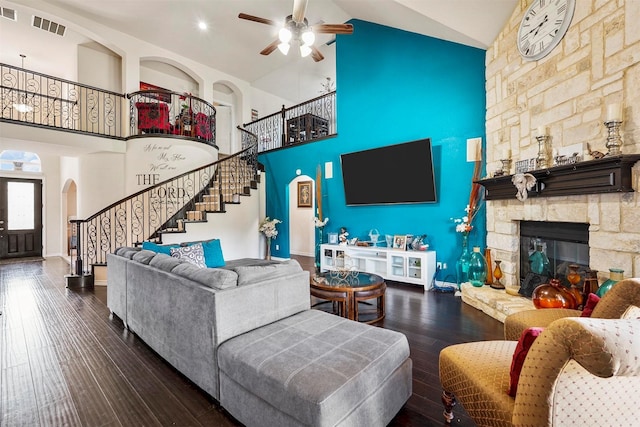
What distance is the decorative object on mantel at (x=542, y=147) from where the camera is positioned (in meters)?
3.03

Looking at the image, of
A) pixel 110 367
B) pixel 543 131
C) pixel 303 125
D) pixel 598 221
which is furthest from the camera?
pixel 303 125

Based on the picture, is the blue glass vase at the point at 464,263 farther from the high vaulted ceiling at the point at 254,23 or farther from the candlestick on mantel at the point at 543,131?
the high vaulted ceiling at the point at 254,23

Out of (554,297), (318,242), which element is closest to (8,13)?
(318,242)

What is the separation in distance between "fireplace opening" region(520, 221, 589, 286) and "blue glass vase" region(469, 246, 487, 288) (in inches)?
16.4

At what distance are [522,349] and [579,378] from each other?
21cm

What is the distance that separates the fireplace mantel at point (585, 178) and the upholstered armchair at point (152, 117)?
6.44m

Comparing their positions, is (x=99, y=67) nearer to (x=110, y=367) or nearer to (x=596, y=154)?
(x=110, y=367)

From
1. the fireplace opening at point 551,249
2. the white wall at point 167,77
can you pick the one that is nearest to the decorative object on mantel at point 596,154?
the fireplace opening at point 551,249

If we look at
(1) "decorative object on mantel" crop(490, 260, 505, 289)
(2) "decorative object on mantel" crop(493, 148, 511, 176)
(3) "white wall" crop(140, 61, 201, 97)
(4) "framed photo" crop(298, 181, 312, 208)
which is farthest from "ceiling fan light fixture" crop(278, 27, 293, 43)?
(3) "white wall" crop(140, 61, 201, 97)

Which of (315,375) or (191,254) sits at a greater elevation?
(191,254)

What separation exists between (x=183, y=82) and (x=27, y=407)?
796cm

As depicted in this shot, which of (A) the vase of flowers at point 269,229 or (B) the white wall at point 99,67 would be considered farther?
(A) the vase of flowers at point 269,229

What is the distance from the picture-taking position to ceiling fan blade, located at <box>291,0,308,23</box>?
323cm

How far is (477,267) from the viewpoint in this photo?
152 inches
